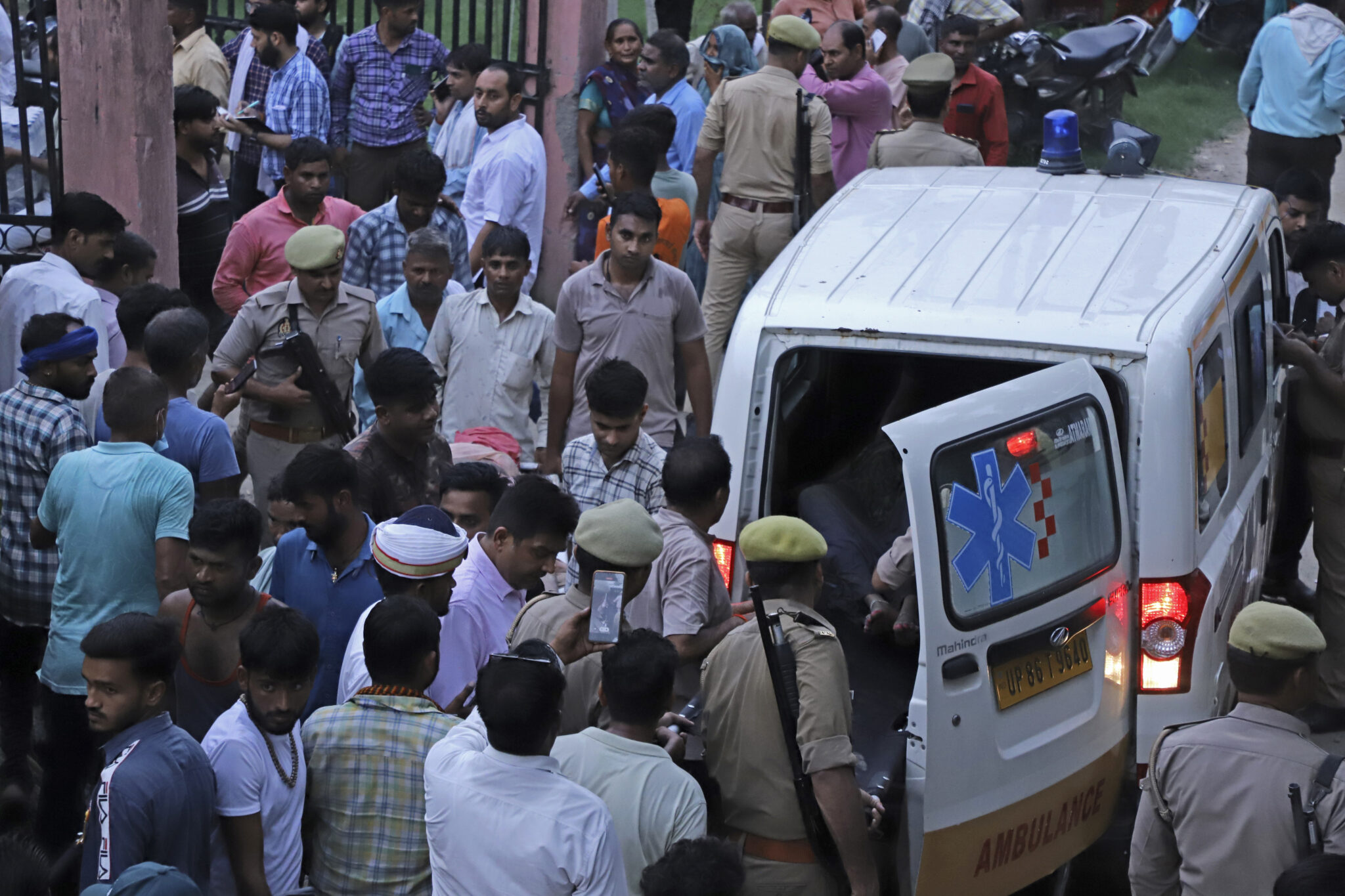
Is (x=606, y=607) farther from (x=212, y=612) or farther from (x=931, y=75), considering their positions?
(x=931, y=75)

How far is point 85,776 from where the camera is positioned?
15.1ft

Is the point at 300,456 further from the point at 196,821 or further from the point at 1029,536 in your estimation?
the point at 1029,536

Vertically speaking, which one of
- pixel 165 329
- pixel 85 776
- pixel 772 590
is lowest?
pixel 85 776

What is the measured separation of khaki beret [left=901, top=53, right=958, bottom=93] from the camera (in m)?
7.64

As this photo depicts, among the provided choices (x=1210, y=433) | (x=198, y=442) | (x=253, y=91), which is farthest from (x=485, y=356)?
(x=253, y=91)

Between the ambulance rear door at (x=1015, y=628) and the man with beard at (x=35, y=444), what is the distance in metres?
2.67

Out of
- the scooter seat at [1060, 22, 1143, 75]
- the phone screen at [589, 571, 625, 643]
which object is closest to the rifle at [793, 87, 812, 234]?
the phone screen at [589, 571, 625, 643]

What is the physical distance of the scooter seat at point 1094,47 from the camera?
1427 centimetres

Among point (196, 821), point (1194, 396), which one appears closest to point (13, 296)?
point (196, 821)

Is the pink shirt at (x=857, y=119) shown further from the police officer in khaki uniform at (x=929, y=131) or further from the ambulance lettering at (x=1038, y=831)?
the ambulance lettering at (x=1038, y=831)

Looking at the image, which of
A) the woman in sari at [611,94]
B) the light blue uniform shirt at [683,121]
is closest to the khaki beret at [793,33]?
the light blue uniform shirt at [683,121]

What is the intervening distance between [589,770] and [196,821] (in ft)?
2.76

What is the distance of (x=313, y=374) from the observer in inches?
223

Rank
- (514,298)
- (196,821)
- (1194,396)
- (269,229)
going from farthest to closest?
1. (269,229)
2. (514,298)
3. (1194,396)
4. (196,821)
